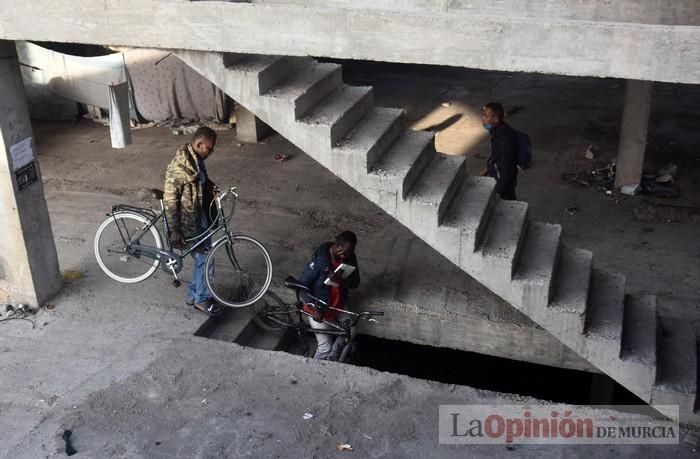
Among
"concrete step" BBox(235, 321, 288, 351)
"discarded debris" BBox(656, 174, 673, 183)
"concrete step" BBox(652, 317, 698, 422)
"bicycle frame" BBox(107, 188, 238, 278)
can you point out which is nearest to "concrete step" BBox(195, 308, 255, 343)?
"concrete step" BBox(235, 321, 288, 351)

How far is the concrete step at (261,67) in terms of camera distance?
618 cm

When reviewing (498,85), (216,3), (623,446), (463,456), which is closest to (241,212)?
(216,3)

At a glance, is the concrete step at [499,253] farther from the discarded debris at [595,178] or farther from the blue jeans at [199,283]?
the discarded debris at [595,178]

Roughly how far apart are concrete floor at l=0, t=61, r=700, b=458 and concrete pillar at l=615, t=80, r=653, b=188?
386 mm

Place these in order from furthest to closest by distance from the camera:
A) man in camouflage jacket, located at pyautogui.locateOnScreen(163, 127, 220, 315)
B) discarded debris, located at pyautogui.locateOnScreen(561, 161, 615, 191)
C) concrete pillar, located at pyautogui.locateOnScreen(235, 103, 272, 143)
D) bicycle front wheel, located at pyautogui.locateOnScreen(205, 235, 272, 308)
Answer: concrete pillar, located at pyautogui.locateOnScreen(235, 103, 272, 143), discarded debris, located at pyautogui.locateOnScreen(561, 161, 615, 191), bicycle front wheel, located at pyautogui.locateOnScreen(205, 235, 272, 308), man in camouflage jacket, located at pyautogui.locateOnScreen(163, 127, 220, 315)

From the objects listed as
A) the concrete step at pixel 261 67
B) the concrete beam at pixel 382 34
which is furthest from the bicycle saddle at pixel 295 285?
the concrete beam at pixel 382 34

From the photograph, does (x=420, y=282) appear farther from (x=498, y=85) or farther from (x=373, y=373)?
(x=498, y=85)

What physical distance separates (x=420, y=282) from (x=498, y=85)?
29.6 feet

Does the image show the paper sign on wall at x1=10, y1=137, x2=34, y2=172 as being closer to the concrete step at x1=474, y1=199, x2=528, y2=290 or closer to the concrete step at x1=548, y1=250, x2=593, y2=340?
the concrete step at x1=474, y1=199, x2=528, y2=290

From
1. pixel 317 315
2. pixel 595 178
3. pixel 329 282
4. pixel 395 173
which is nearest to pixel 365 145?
pixel 395 173

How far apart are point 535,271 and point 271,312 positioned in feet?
9.08

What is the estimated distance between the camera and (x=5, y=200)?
738cm

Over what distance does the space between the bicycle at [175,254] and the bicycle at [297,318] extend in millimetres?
179

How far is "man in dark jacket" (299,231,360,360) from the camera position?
7.02m
